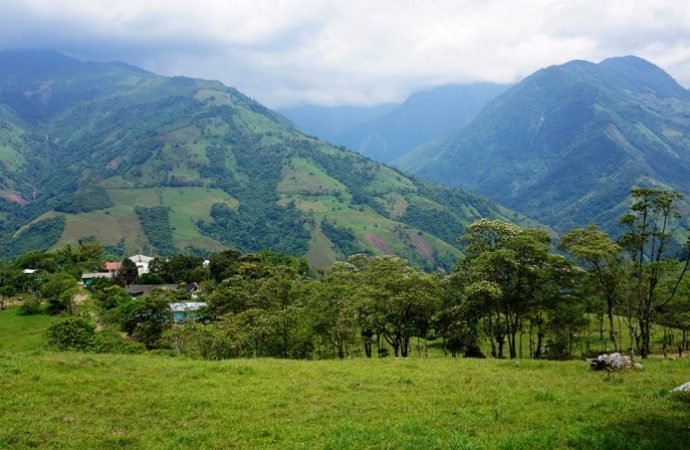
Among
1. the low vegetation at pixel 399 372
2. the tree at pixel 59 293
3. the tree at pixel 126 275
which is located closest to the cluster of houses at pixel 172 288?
the tree at pixel 126 275

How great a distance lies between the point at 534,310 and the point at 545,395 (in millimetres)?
21153

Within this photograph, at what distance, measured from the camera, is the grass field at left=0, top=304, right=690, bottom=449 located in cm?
1539

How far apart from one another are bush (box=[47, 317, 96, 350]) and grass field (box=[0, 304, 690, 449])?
23043 millimetres

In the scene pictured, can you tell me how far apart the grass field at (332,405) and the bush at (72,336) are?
75.6 feet

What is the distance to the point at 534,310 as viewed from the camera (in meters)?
39.4

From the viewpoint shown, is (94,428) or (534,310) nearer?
(94,428)

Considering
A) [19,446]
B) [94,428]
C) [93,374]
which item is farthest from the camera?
[93,374]

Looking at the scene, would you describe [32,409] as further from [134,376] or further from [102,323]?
[102,323]

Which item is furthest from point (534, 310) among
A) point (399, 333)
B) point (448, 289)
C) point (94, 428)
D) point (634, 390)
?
point (94, 428)

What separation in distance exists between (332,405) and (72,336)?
40133mm

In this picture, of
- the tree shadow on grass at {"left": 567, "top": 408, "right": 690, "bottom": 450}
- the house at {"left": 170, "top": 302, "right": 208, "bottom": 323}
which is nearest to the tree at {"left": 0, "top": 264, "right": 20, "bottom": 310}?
the house at {"left": 170, "top": 302, "right": 208, "bottom": 323}

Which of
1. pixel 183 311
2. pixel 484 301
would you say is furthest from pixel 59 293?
pixel 484 301

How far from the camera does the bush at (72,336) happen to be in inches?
1881

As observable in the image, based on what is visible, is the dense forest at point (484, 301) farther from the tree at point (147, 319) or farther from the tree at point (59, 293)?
the tree at point (59, 293)
